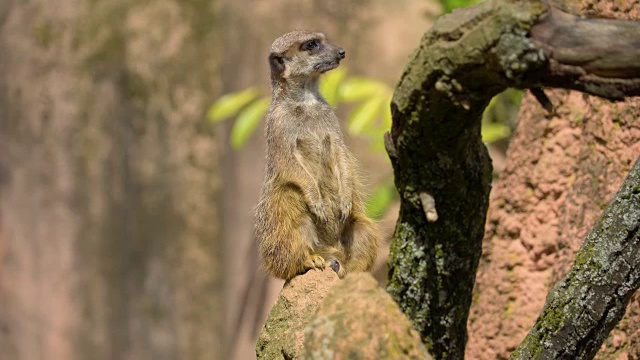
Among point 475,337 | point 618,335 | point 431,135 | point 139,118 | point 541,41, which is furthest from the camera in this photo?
point 139,118

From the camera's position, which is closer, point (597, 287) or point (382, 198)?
point (597, 287)

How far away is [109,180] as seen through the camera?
6.65m

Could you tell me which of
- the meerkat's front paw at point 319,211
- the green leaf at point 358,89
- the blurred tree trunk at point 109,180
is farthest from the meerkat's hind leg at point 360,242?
the blurred tree trunk at point 109,180

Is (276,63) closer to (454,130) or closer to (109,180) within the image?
(454,130)

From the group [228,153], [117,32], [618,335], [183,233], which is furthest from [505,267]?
[117,32]

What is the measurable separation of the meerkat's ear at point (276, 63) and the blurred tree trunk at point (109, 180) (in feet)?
9.95

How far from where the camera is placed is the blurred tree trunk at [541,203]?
3.01 metres

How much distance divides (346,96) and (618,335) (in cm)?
195

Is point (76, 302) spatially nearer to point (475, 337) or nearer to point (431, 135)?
point (475, 337)

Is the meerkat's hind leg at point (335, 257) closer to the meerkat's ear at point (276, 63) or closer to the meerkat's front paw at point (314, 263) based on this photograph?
the meerkat's front paw at point (314, 263)

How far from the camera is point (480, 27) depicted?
1.87 m

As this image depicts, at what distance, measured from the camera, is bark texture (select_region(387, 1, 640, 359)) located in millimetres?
1803

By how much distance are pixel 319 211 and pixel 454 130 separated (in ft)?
3.79

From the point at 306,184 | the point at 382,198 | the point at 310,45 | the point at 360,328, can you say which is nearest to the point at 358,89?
the point at 382,198
